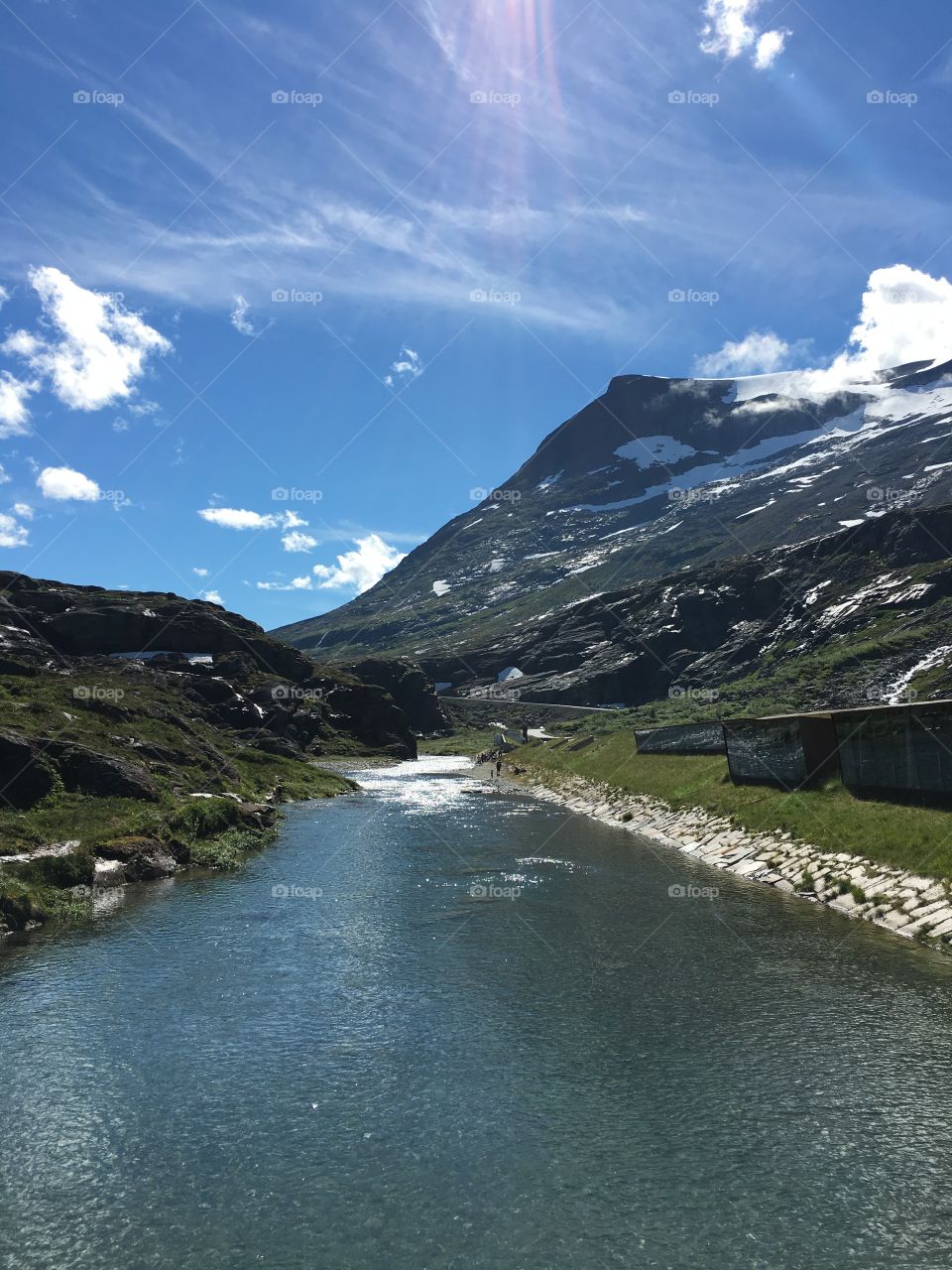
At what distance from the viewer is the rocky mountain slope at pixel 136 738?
36.3 meters

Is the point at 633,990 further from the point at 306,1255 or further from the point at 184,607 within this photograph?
the point at 184,607

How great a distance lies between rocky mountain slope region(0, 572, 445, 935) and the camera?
36281 mm

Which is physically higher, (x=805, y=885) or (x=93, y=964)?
(x=93, y=964)

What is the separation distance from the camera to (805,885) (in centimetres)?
3381

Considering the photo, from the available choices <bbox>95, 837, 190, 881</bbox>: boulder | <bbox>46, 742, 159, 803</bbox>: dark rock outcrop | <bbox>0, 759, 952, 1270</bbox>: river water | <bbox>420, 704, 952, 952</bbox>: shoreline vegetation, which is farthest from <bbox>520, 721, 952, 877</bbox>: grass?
<bbox>46, 742, 159, 803</bbox>: dark rock outcrop

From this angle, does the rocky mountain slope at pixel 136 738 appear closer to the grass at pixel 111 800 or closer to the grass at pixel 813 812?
the grass at pixel 111 800

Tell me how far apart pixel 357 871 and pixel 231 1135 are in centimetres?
2605

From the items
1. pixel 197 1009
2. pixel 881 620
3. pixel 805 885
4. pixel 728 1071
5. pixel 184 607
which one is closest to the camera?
pixel 728 1071

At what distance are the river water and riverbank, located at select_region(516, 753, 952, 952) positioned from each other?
4.44 ft

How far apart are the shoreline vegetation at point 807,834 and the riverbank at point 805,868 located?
0.17 feet

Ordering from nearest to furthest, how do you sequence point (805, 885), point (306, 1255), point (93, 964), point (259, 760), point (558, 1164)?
1. point (306, 1255)
2. point (558, 1164)
3. point (93, 964)
4. point (805, 885)
5. point (259, 760)

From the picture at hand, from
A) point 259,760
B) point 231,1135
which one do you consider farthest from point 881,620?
point 231,1135

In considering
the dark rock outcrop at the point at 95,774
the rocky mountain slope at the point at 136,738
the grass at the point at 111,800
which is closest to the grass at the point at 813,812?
the grass at the point at 111,800

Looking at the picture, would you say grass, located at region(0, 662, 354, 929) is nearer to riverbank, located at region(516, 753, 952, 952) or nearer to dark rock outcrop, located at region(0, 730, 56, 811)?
dark rock outcrop, located at region(0, 730, 56, 811)
